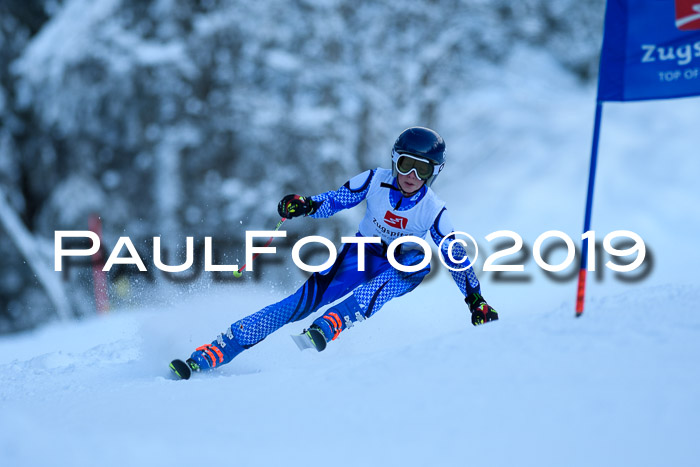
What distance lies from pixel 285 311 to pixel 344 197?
851mm

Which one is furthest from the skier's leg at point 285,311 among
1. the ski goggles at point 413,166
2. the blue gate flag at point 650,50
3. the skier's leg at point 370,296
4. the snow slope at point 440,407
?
the blue gate flag at point 650,50

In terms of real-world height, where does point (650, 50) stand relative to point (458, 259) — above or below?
above

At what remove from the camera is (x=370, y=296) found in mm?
4391

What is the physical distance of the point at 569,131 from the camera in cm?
2028

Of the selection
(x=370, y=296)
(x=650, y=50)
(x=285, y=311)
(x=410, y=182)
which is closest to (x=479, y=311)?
(x=370, y=296)

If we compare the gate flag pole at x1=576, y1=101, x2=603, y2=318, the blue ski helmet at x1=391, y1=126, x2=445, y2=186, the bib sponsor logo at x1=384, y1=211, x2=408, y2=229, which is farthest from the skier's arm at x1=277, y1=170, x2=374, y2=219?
the gate flag pole at x1=576, y1=101, x2=603, y2=318

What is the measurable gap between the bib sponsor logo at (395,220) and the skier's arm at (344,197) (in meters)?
0.23

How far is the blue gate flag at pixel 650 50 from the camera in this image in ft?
12.2

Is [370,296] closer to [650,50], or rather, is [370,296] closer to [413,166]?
[413,166]

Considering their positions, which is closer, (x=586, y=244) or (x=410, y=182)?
(x=586, y=244)

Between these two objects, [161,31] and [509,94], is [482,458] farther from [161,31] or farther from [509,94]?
[509,94]

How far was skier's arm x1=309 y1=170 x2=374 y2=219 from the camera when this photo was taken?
4.59m

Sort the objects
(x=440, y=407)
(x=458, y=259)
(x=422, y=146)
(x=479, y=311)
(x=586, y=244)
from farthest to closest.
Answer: (x=458, y=259) < (x=479, y=311) < (x=422, y=146) < (x=586, y=244) < (x=440, y=407)

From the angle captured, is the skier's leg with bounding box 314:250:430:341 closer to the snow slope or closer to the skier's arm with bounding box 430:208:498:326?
the skier's arm with bounding box 430:208:498:326
